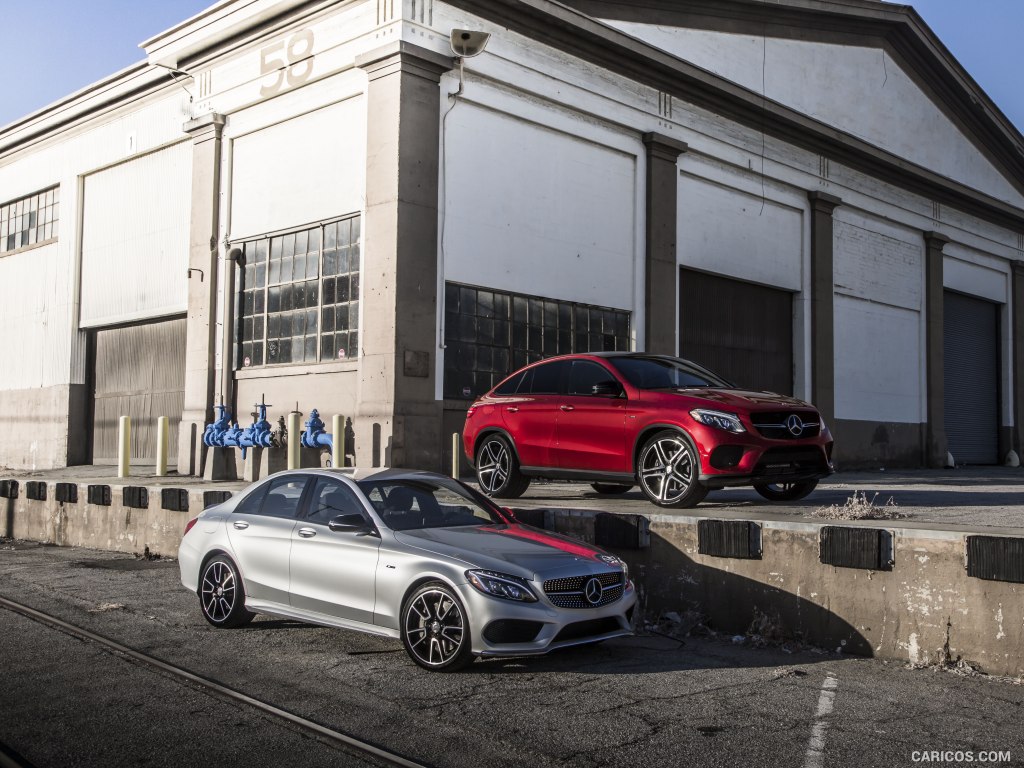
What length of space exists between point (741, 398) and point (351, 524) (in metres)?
4.58

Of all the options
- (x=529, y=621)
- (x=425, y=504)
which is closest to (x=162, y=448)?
(x=425, y=504)

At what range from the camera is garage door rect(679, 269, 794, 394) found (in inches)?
923

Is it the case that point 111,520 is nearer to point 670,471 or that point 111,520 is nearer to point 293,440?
point 293,440

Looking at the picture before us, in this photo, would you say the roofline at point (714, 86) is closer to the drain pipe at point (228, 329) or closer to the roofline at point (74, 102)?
the drain pipe at point (228, 329)

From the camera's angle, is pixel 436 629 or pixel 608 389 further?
pixel 608 389

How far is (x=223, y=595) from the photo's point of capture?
28.7 ft

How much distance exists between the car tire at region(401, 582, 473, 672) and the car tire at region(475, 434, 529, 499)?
16.6 feet

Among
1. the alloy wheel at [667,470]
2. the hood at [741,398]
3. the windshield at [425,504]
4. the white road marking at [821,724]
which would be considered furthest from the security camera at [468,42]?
the white road marking at [821,724]

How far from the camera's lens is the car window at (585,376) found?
11.6 m

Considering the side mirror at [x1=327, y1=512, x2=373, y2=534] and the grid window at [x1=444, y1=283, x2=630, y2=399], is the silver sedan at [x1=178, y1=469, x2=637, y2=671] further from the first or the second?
the grid window at [x1=444, y1=283, x2=630, y2=399]

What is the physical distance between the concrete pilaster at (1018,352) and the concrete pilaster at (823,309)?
10.6 m

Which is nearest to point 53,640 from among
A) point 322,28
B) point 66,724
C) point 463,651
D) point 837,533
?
point 66,724

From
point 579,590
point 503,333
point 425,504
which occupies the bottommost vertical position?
point 579,590

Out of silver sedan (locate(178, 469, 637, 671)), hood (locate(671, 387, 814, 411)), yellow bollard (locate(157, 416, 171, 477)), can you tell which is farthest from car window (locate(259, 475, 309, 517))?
yellow bollard (locate(157, 416, 171, 477))
